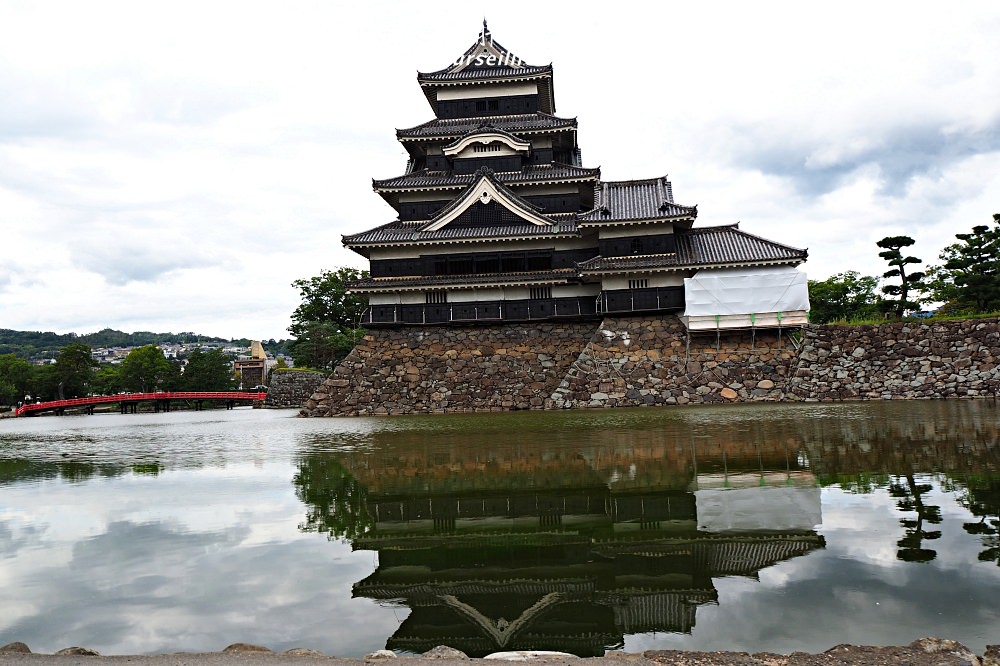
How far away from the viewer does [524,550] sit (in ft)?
21.2

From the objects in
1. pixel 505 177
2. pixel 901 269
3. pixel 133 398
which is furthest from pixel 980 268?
pixel 133 398

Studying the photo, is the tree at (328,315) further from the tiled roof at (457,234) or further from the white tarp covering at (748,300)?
the white tarp covering at (748,300)

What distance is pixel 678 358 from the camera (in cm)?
2719

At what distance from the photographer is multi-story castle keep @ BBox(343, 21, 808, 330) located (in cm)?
2758

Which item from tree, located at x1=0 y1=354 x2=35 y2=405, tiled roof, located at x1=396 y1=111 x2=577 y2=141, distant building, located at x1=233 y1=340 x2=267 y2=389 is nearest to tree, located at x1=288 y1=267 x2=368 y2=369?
tiled roof, located at x1=396 y1=111 x2=577 y2=141

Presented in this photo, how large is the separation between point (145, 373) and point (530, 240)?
54.6 meters

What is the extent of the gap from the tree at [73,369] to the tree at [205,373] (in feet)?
38.3

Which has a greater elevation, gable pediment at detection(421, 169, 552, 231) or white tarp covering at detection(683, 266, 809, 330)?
gable pediment at detection(421, 169, 552, 231)

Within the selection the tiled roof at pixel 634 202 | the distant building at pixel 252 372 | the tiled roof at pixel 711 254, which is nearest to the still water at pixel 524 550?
the tiled roof at pixel 711 254

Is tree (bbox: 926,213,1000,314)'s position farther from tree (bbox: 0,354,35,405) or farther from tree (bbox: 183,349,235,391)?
tree (bbox: 0,354,35,405)

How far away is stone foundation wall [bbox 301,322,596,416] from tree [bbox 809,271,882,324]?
21.8 m

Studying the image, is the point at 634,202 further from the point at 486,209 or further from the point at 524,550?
the point at 524,550

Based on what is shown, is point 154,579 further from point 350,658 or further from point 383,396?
point 383,396

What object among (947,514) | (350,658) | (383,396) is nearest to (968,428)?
(947,514)
